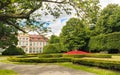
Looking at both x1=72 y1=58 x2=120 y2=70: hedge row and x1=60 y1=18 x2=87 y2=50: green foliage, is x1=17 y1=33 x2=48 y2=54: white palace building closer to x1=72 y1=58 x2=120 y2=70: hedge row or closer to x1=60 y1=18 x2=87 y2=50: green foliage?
x1=60 y1=18 x2=87 y2=50: green foliage

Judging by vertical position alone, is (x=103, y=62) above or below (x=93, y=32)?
below

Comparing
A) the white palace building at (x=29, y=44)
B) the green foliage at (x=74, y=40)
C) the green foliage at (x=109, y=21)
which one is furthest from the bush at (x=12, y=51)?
the white palace building at (x=29, y=44)

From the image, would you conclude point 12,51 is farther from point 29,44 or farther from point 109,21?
point 29,44

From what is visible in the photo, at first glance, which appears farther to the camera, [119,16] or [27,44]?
[27,44]

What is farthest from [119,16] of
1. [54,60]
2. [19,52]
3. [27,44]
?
[27,44]

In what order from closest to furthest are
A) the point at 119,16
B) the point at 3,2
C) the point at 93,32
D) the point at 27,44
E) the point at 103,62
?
the point at 3,2 → the point at 103,62 → the point at 119,16 → the point at 93,32 → the point at 27,44

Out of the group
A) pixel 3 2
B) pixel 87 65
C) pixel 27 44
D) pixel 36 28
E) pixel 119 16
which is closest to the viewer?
pixel 3 2

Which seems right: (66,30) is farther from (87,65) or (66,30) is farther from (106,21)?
(87,65)

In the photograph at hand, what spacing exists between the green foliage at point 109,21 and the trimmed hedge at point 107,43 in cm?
529

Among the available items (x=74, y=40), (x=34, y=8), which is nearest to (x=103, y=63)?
(x=34, y=8)

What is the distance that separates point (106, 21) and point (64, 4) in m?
43.9

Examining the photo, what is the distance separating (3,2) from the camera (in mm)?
18734

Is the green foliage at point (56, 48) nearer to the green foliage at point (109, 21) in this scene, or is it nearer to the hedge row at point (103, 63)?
the green foliage at point (109, 21)

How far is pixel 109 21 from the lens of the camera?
203ft
